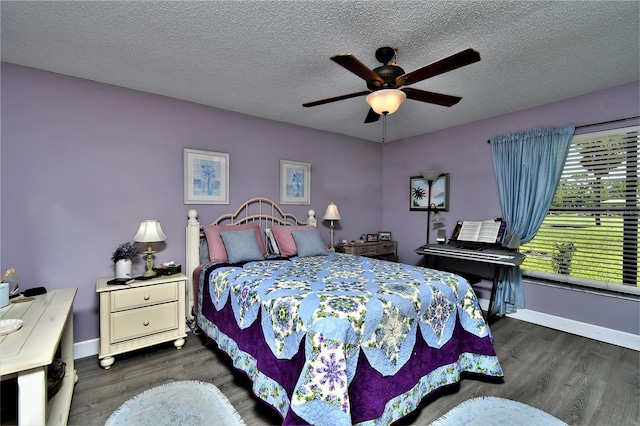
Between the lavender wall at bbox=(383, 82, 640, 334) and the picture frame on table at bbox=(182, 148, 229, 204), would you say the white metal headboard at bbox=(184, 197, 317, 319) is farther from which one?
the lavender wall at bbox=(383, 82, 640, 334)

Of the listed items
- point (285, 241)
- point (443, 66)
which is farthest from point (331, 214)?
point (443, 66)

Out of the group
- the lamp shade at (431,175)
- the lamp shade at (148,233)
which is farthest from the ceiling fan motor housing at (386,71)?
the lamp shade at (148,233)

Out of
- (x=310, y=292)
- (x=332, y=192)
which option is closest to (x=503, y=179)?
(x=332, y=192)

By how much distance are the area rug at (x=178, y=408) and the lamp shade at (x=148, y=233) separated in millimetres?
1233

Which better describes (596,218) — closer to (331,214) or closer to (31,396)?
(331,214)

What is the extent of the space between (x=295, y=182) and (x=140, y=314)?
93.4 inches

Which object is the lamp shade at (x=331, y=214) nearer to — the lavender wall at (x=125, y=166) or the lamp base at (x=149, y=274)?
the lavender wall at (x=125, y=166)

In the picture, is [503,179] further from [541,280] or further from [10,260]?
[10,260]

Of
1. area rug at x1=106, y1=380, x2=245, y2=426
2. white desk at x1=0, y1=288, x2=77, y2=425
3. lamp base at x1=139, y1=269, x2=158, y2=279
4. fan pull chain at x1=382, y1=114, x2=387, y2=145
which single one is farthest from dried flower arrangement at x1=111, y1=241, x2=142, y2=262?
fan pull chain at x1=382, y1=114, x2=387, y2=145

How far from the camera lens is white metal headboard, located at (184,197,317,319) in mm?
3137

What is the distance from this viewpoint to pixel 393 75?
199 centimetres

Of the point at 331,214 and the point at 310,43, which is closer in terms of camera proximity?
the point at 310,43

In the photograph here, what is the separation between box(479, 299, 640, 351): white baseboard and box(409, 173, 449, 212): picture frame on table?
166cm

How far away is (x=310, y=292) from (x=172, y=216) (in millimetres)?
2023
